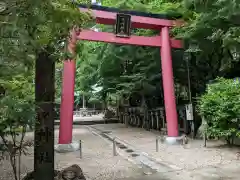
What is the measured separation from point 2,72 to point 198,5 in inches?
299

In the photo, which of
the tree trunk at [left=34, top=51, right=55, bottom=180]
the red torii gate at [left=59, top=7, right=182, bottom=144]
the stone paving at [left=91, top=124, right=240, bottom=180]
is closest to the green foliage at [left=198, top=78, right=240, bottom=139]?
the stone paving at [left=91, top=124, right=240, bottom=180]

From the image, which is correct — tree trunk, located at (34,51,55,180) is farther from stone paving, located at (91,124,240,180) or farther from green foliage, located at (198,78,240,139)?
green foliage, located at (198,78,240,139)

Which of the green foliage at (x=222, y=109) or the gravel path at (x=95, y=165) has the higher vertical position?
the green foliage at (x=222, y=109)

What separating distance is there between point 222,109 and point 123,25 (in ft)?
14.7

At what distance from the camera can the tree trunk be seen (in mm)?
4363

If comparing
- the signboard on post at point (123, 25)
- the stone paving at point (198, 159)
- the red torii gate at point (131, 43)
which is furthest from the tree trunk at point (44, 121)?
the signboard on post at point (123, 25)

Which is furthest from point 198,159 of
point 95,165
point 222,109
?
point 95,165

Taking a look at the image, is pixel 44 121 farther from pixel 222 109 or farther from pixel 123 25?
pixel 123 25

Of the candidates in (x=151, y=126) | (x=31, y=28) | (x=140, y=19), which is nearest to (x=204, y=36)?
(x=140, y=19)

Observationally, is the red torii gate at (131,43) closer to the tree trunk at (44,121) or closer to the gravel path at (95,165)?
the gravel path at (95,165)

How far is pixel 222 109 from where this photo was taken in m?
8.65

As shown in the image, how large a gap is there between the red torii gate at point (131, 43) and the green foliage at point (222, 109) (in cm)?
154

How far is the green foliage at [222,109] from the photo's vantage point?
8.53 m

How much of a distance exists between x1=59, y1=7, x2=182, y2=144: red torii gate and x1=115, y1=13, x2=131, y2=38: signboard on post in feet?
0.53
